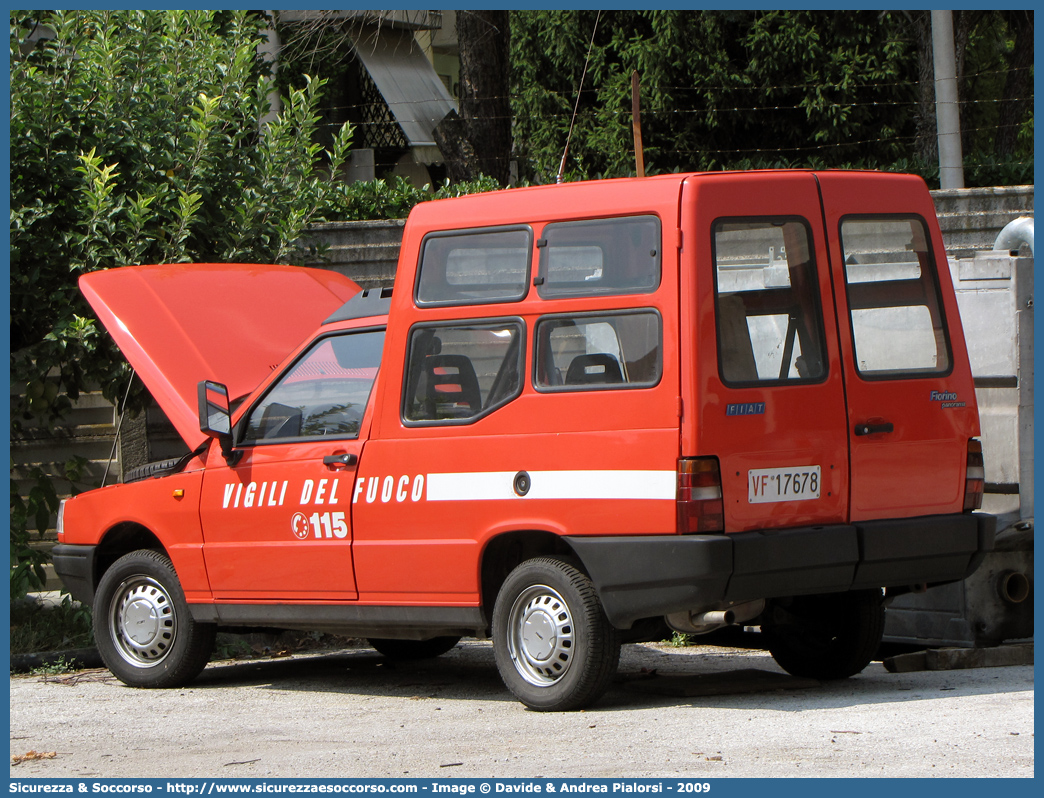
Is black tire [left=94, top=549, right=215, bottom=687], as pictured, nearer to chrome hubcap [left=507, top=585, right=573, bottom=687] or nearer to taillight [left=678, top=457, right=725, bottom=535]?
chrome hubcap [left=507, top=585, right=573, bottom=687]

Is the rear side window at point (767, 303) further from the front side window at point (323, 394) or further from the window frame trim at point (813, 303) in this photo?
the front side window at point (323, 394)

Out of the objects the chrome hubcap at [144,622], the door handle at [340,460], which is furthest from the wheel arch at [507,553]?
the chrome hubcap at [144,622]

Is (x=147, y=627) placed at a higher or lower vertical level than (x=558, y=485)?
lower

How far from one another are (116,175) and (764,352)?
519 cm

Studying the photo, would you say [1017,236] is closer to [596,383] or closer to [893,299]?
[893,299]

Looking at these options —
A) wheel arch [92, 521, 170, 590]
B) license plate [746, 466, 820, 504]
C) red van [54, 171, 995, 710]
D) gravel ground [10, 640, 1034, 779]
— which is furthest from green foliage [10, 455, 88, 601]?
license plate [746, 466, 820, 504]

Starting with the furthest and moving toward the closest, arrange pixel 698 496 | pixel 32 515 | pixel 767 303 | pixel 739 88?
pixel 739 88 < pixel 32 515 < pixel 767 303 < pixel 698 496

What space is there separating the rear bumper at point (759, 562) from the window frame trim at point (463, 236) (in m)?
1.19

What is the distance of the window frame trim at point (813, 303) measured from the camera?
246 inches

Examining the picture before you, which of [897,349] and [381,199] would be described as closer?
[897,349]

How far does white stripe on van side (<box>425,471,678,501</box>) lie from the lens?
6188 mm

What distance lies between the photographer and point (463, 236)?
273 inches

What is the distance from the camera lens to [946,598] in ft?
26.8

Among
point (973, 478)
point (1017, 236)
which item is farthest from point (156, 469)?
point (1017, 236)
